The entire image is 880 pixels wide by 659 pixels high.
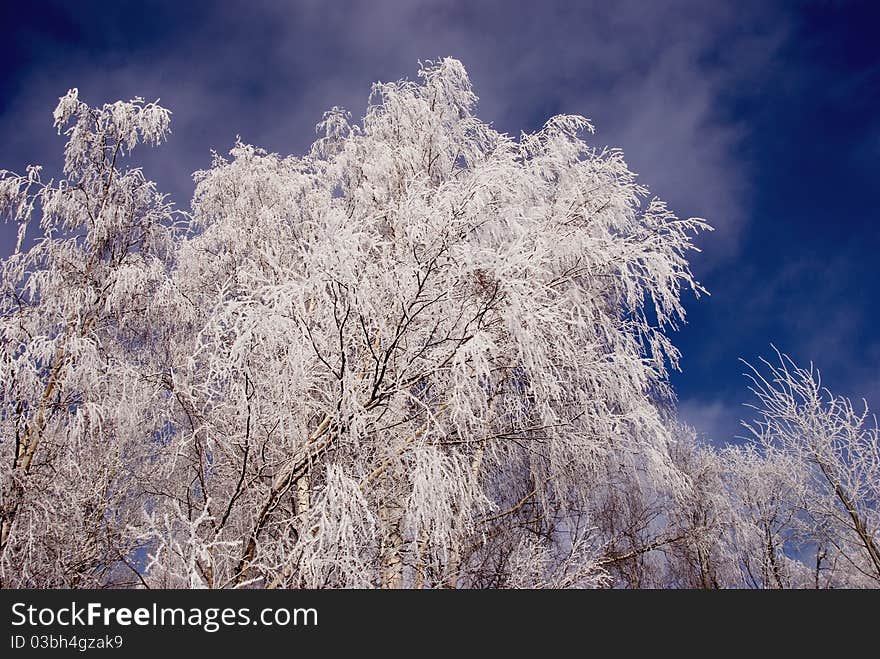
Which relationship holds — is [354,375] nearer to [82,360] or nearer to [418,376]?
[418,376]

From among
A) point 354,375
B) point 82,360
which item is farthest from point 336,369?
point 82,360

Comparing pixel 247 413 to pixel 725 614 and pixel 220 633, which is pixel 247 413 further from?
pixel 725 614

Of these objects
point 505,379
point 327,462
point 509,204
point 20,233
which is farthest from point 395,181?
point 327,462

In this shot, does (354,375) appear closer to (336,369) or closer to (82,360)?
(336,369)

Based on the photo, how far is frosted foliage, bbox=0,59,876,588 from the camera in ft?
12.5

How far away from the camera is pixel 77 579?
482 centimetres

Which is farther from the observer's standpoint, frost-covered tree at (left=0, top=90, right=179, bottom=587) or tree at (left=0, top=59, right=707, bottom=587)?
frost-covered tree at (left=0, top=90, right=179, bottom=587)

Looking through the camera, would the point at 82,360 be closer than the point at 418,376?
No

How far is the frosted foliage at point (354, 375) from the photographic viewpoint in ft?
12.5

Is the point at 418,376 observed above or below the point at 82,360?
below

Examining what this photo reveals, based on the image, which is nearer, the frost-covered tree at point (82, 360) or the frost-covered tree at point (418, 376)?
the frost-covered tree at point (418, 376)

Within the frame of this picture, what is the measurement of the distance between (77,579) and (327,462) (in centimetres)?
269

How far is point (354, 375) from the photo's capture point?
3.88 metres

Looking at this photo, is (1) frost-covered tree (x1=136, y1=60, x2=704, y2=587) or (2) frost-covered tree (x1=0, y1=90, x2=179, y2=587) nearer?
(1) frost-covered tree (x1=136, y1=60, x2=704, y2=587)
